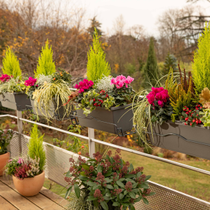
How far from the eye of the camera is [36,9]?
20.7 feet

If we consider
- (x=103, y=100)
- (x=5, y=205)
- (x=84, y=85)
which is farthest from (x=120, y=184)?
(x=5, y=205)

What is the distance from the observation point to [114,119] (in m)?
1.35

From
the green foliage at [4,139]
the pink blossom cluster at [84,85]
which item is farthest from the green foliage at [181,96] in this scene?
the green foliage at [4,139]

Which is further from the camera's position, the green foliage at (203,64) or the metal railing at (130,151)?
the metal railing at (130,151)

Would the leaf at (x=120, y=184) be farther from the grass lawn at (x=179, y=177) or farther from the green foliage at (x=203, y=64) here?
the grass lawn at (x=179, y=177)

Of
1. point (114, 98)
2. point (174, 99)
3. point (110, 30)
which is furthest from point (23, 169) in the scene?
point (110, 30)

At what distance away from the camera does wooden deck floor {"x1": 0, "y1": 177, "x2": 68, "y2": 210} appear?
6.58ft

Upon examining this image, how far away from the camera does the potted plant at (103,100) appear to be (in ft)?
4.45

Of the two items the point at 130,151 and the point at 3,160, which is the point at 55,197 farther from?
the point at 130,151

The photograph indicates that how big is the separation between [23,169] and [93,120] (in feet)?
3.49

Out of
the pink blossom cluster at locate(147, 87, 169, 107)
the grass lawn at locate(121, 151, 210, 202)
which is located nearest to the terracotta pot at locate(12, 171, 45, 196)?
the pink blossom cluster at locate(147, 87, 169, 107)

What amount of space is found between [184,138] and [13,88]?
184 centimetres

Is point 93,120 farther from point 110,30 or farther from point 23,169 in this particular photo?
point 110,30

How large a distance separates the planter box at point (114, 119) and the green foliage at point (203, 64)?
43 cm
